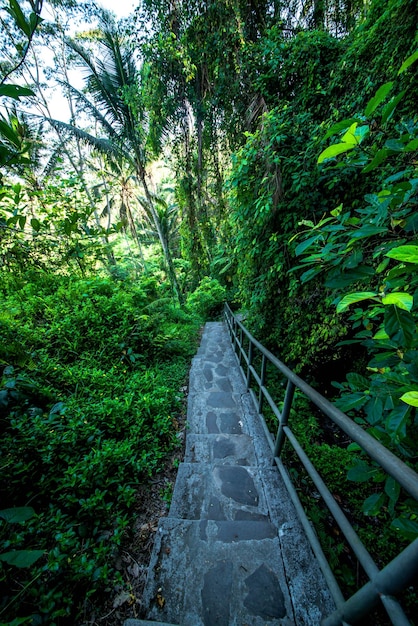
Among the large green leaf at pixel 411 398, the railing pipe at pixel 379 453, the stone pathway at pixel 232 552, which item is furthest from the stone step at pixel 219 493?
the large green leaf at pixel 411 398

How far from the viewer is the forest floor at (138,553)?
1189 millimetres

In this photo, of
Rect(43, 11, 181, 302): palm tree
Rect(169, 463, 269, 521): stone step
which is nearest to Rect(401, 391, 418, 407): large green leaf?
Rect(169, 463, 269, 521): stone step

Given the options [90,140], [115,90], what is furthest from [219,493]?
[90,140]

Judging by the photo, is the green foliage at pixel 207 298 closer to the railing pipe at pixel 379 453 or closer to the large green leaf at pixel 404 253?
the railing pipe at pixel 379 453

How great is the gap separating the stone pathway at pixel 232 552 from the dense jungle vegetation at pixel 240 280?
0.29 meters

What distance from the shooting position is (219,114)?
450 cm

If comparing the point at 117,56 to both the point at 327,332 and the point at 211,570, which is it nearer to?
the point at 327,332

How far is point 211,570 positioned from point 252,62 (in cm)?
559

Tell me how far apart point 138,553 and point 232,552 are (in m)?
0.65

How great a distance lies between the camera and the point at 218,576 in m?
1.25

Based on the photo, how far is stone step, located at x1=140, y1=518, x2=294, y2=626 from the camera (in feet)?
3.69

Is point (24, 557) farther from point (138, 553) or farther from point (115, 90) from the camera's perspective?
point (115, 90)

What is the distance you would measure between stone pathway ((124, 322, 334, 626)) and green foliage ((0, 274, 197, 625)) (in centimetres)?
32

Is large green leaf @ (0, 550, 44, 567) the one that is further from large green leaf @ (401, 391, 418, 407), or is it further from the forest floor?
large green leaf @ (401, 391, 418, 407)
